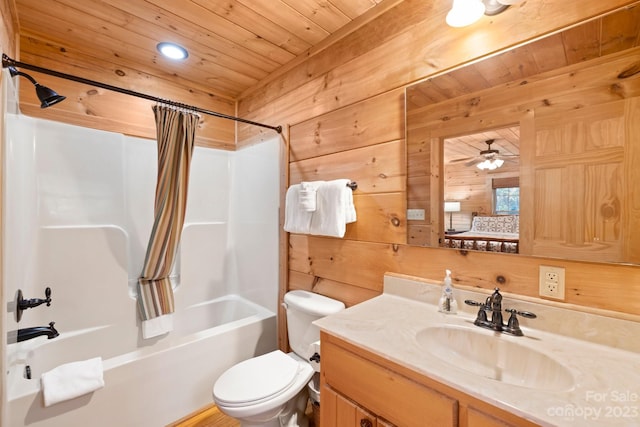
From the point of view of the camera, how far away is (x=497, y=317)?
40.2 inches

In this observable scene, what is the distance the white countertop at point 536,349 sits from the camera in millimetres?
618

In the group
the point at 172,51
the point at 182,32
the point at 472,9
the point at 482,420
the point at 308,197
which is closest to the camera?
the point at 482,420

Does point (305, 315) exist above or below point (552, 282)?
below

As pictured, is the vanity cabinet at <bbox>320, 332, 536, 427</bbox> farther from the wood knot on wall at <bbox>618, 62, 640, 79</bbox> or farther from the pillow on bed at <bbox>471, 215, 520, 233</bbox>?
the wood knot on wall at <bbox>618, 62, 640, 79</bbox>

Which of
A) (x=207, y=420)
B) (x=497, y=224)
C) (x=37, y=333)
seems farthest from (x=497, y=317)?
(x=37, y=333)

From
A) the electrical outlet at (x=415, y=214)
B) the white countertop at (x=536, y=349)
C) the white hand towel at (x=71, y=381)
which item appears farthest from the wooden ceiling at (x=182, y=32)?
the white hand towel at (x=71, y=381)

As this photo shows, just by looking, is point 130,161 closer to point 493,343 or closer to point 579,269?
point 493,343

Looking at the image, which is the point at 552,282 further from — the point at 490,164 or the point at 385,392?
the point at 385,392

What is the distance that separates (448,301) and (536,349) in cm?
33

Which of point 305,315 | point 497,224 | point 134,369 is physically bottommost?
point 134,369

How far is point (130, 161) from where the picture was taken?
2178 mm

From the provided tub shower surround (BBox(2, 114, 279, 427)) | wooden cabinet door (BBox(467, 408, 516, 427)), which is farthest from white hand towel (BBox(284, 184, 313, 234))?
wooden cabinet door (BBox(467, 408, 516, 427))

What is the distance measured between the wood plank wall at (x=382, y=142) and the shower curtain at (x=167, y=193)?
702 millimetres

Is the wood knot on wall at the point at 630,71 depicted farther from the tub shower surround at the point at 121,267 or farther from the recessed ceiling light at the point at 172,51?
the recessed ceiling light at the point at 172,51
